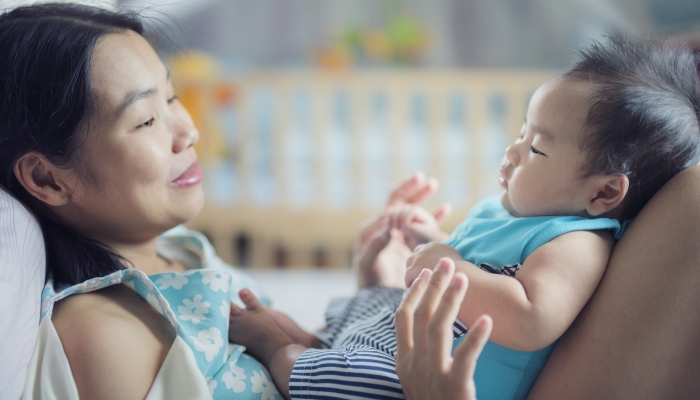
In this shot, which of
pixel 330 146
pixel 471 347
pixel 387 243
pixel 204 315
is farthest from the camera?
pixel 330 146

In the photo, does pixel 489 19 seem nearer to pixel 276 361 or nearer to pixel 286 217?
pixel 286 217

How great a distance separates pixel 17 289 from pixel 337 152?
2308mm

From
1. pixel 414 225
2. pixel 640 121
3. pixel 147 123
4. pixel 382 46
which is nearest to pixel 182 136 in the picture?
pixel 147 123

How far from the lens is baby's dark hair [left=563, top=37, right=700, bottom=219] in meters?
0.73

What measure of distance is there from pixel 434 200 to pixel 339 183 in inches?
19.1

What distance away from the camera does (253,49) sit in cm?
423

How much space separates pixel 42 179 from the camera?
850mm

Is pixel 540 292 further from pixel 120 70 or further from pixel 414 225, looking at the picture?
pixel 120 70

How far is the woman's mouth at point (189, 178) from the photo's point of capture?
0.93 m

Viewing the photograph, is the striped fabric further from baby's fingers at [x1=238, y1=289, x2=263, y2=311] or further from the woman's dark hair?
the woman's dark hair

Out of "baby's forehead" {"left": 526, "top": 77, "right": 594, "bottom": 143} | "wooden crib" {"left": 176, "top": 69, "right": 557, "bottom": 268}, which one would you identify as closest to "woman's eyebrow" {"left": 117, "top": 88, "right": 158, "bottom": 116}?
"baby's forehead" {"left": 526, "top": 77, "right": 594, "bottom": 143}

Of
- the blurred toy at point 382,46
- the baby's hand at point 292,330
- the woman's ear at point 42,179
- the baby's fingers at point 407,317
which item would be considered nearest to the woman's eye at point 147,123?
the woman's ear at point 42,179

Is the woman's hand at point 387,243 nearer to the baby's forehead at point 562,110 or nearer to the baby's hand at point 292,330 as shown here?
the baby's hand at point 292,330

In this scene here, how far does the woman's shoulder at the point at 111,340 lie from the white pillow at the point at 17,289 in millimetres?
40
